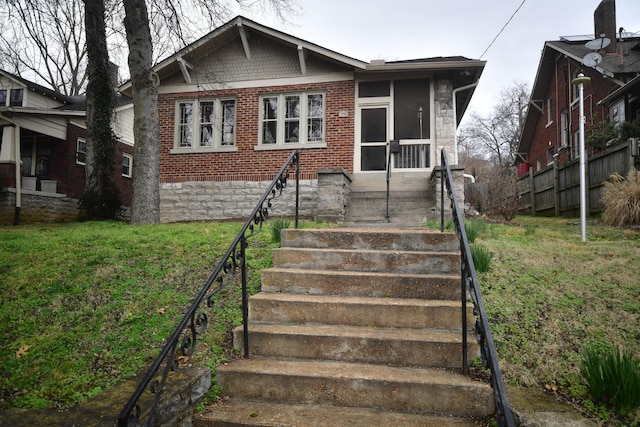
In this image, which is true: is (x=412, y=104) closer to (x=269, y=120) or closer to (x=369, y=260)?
(x=269, y=120)

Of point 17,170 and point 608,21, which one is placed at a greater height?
point 608,21

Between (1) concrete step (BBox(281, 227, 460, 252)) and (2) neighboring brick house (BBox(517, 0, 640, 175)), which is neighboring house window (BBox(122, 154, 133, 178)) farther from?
(2) neighboring brick house (BBox(517, 0, 640, 175))

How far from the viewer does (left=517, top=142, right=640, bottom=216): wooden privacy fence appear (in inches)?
368

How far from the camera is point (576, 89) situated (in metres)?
16.9

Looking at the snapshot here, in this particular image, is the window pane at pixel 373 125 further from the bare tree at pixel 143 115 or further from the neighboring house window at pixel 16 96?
the neighboring house window at pixel 16 96

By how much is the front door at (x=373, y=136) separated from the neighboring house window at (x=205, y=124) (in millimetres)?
3740

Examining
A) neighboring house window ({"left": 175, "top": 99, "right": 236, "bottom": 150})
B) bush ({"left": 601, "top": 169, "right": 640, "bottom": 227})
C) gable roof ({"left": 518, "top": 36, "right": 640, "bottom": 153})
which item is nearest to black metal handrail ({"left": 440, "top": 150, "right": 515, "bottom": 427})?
bush ({"left": 601, "top": 169, "right": 640, "bottom": 227})

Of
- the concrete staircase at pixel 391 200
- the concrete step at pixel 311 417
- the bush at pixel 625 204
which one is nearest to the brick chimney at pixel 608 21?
the bush at pixel 625 204

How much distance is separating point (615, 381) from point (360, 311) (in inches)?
67.8

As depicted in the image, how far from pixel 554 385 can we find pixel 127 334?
3.20 meters

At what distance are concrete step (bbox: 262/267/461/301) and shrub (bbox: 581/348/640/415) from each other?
1.23 m

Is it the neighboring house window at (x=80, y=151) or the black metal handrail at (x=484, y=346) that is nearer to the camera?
the black metal handrail at (x=484, y=346)

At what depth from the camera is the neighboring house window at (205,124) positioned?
37.1 feet

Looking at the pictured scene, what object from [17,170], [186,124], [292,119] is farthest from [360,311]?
[17,170]
